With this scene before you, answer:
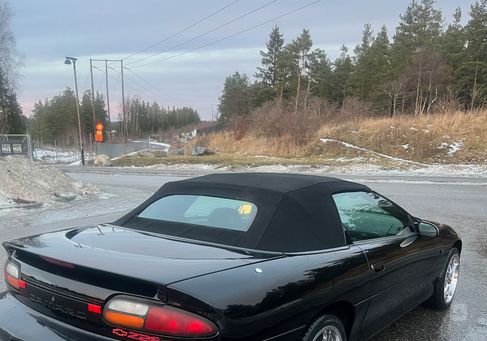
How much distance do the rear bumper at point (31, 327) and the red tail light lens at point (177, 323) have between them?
0.88ft

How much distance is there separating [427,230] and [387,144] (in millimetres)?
24983

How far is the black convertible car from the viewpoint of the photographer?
224cm

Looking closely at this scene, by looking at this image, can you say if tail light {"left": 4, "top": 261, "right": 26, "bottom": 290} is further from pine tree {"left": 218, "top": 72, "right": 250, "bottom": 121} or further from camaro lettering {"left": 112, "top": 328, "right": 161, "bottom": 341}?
pine tree {"left": 218, "top": 72, "right": 250, "bottom": 121}

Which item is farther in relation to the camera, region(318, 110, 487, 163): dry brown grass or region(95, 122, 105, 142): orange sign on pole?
region(95, 122, 105, 142): orange sign on pole

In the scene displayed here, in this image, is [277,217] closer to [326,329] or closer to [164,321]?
[326,329]

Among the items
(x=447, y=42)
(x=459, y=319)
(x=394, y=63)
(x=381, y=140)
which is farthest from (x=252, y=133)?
(x=459, y=319)

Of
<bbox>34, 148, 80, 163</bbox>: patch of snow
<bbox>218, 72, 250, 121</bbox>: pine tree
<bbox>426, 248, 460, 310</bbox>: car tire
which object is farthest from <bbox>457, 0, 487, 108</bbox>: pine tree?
<bbox>426, 248, 460, 310</bbox>: car tire

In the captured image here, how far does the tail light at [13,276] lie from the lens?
9.14 ft

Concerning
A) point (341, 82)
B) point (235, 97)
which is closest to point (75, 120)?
point (235, 97)

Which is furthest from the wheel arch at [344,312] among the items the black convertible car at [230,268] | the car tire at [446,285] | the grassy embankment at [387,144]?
the grassy embankment at [387,144]

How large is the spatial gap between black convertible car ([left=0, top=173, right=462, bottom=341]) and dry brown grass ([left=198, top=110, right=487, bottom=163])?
76.2ft

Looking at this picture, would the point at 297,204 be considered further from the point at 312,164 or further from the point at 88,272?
the point at 312,164

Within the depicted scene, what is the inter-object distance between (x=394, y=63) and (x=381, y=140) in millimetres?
29534

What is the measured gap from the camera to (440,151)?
2569 centimetres
